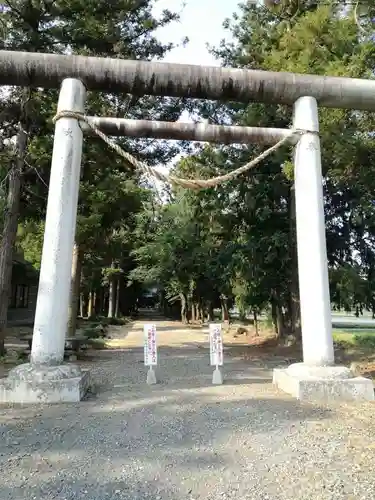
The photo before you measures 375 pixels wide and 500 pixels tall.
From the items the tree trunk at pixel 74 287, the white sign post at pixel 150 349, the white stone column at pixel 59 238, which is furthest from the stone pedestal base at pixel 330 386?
the tree trunk at pixel 74 287

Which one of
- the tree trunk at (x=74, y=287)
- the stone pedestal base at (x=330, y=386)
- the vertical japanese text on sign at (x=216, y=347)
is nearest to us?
the stone pedestal base at (x=330, y=386)

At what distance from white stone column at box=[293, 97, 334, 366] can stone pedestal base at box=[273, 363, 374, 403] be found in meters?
0.17

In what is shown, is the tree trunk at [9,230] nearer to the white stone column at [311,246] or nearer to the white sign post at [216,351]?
the white sign post at [216,351]

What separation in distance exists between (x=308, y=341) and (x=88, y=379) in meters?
3.30

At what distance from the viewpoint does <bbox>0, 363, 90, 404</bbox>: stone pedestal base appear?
561 centimetres

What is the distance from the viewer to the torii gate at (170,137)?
586 centimetres

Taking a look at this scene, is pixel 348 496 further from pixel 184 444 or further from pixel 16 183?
pixel 16 183

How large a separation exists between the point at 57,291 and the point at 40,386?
1.25 metres

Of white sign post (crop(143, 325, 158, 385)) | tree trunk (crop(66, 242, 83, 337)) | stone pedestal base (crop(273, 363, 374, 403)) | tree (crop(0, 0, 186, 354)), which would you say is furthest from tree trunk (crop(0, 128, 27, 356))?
stone pedestal base (crop(273, 363, 374, 403))

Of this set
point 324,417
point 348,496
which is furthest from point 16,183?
point 348,496

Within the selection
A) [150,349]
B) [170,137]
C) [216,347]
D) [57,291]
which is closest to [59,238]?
[57,291]

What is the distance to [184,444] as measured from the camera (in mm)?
4188

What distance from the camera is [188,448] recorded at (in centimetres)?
407

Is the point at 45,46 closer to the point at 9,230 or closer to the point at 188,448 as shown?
the point at 9,230
